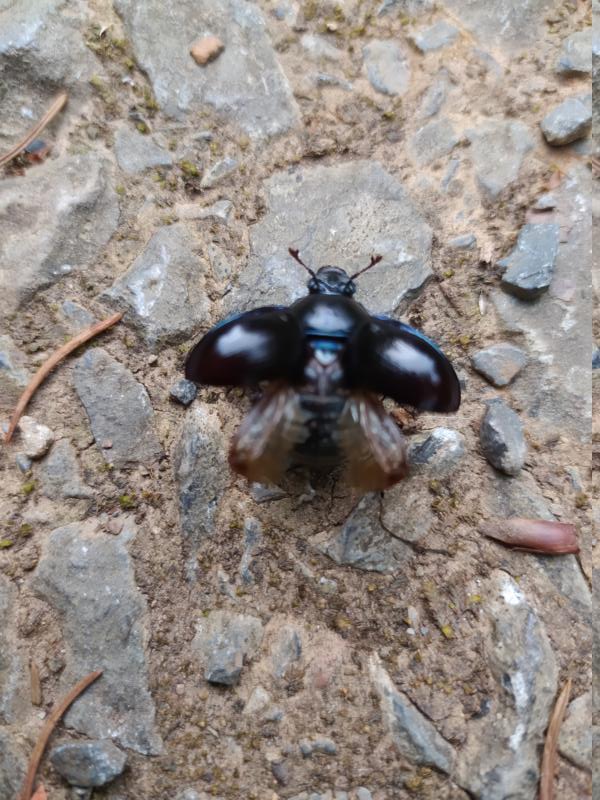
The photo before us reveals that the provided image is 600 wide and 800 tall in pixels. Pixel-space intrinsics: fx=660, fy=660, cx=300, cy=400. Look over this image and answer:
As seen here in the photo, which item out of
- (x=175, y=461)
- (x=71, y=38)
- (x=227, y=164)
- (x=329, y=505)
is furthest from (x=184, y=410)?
(x=71, y=38)

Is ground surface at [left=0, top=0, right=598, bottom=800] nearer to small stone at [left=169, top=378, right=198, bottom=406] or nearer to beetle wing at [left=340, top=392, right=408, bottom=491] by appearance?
small stone at [left=169, top=378, right=198, bottom=406]

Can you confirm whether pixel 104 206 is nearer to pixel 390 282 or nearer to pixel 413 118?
pixel 390 282

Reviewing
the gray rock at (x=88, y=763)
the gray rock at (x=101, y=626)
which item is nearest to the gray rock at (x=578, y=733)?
the gray rock at (x=101, y=626)

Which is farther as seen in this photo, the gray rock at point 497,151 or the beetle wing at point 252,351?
the gray rock at point 497,151

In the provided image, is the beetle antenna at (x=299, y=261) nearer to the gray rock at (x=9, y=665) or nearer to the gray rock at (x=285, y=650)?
the gray rock at (x=285, y=650)

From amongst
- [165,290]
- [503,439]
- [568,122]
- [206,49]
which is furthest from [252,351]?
[568,122]

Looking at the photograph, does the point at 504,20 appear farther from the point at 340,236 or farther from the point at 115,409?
the point at 115,409

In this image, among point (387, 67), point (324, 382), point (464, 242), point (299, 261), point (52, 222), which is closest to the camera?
point (324, 382)
